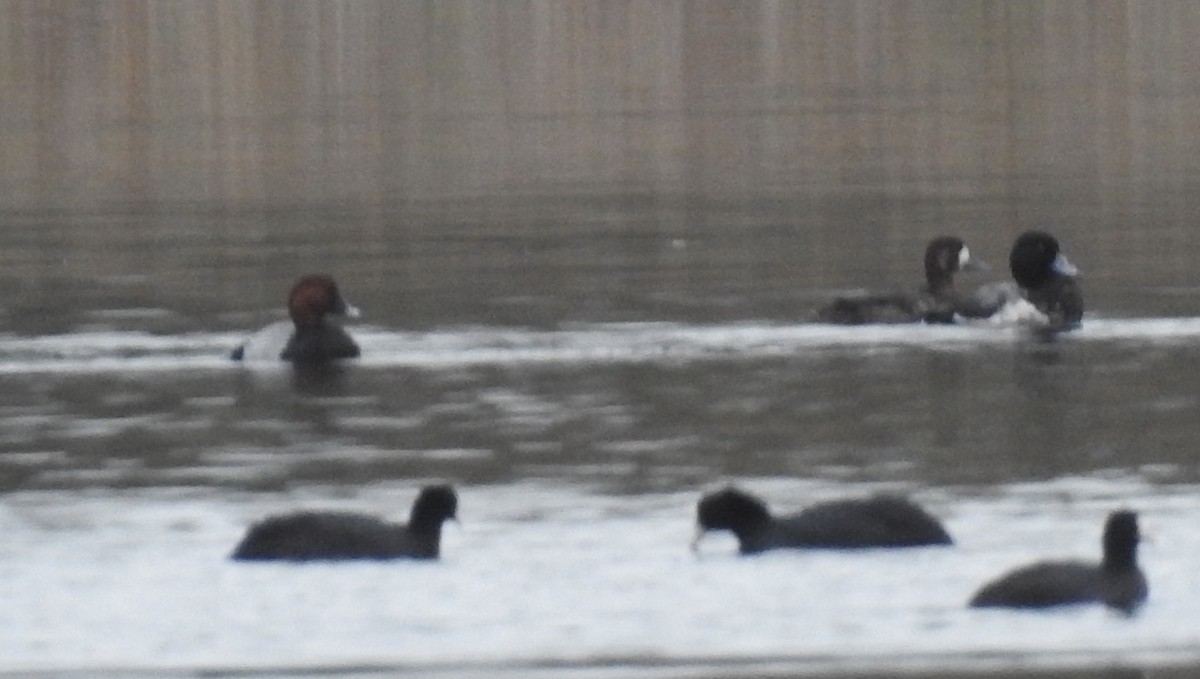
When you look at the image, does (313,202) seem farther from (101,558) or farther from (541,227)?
(101,558)

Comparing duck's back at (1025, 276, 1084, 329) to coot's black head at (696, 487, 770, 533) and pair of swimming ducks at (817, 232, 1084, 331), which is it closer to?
pair of swimming ducks at (817, 232, 1084, 331)

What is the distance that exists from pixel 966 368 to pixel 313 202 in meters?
19.8

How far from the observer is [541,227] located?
3747 centimetres

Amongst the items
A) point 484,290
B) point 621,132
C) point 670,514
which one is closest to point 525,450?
point 670,514

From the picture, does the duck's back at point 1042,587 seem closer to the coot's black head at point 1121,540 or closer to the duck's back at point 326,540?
the coot's black head at point 1121,540

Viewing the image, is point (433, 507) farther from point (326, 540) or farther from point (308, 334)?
point (308, 334)

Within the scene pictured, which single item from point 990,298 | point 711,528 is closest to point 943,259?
point 990,298

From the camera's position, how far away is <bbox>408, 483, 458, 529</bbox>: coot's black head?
1600 cm

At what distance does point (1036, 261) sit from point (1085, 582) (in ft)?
40.2

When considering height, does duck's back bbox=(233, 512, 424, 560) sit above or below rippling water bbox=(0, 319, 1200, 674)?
above

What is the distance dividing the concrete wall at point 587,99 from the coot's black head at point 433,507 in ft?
80.8

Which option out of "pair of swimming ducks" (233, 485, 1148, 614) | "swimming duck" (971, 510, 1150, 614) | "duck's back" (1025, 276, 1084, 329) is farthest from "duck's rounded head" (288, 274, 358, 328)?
"swimming duck" (971, 510, 1150, 614)

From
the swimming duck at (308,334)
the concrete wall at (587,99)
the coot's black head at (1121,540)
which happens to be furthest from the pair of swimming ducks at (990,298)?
the concrete wall at (587,99)

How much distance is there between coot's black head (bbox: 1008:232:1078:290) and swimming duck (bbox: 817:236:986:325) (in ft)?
1.35
